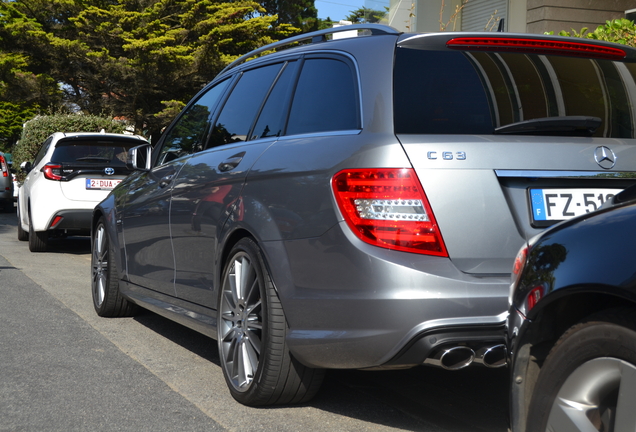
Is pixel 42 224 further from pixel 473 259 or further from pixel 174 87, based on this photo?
pixel 174 87

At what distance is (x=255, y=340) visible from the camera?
12.2 ft

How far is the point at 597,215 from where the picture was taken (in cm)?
224

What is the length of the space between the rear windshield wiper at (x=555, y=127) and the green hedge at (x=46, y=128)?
18015 mm

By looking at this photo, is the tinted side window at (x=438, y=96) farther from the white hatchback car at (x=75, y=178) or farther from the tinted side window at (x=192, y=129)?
the white hatchback car at (x=75, y=178)

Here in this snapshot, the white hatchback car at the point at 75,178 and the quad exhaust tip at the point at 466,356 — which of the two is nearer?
the quad exhaust tip at the point at 466,356

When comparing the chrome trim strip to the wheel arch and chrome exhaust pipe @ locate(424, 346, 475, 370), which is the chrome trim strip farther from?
the wheel arch

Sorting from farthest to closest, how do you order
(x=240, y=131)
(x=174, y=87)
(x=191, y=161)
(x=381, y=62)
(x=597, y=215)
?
(x=174, y=87)
(x=191, y=161)
(x=240, y=131)
(x=381, y=62)
(x=597, y=215)

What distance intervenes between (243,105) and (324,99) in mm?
903

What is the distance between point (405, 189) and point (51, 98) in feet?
92.1

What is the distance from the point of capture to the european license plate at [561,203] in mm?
3078

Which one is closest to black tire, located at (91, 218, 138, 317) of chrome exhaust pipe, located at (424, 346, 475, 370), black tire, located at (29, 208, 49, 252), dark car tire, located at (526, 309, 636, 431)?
chrome exhaust pipe, located at (424, 346, 475, 370)

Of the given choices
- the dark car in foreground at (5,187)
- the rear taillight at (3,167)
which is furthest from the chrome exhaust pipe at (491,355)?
the rear taillight at (3,167)

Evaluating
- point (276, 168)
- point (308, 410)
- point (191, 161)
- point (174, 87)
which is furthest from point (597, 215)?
point (174, 87)

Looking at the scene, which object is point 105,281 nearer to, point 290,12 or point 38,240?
point 38,240
